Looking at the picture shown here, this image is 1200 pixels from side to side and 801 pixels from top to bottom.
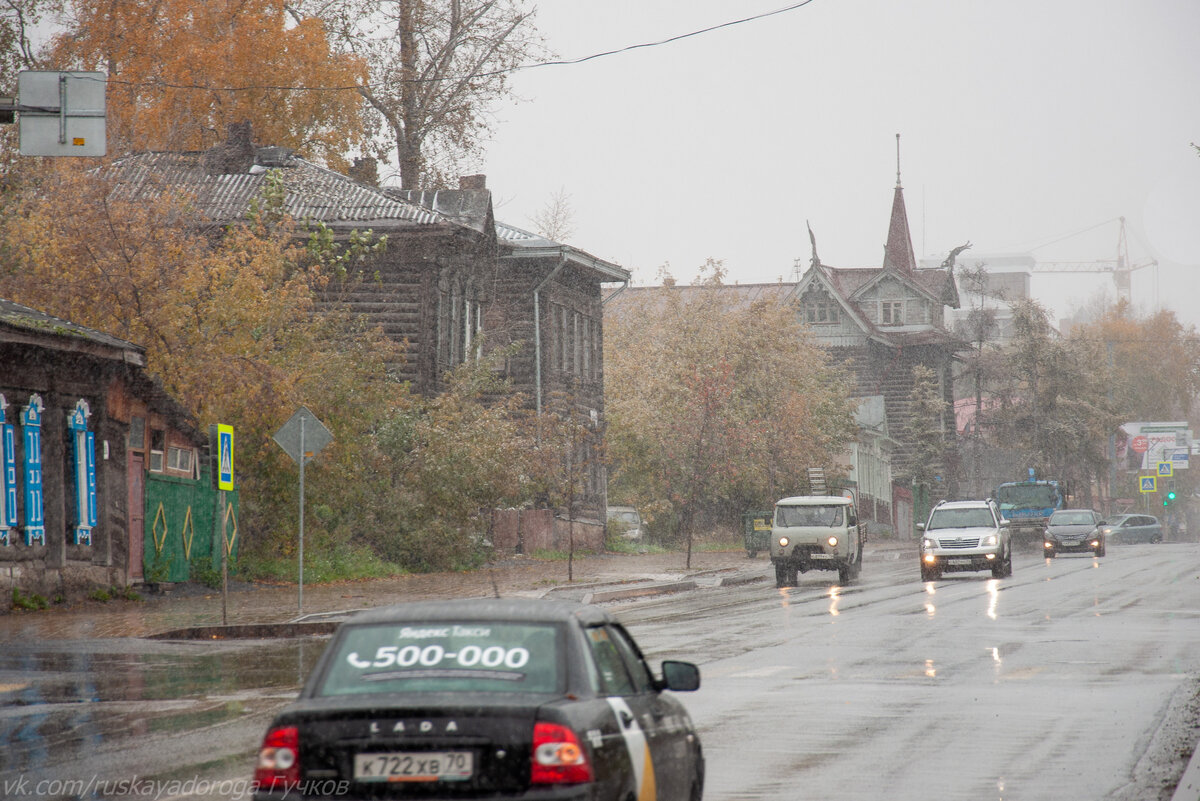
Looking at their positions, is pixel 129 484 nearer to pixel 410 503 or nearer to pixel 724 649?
pixel 410 503

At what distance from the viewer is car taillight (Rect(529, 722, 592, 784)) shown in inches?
216

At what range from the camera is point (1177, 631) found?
2048 centimetres

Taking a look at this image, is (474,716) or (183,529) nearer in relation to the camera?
(474,716)

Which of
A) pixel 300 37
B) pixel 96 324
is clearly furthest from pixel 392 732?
pixel 300 37

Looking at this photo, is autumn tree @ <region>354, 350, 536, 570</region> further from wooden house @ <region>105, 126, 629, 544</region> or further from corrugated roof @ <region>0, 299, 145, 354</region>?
corrugated roof @ <region>0, 299, 145, 354</region>

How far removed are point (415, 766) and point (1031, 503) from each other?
57390mm

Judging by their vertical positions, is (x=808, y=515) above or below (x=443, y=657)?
below

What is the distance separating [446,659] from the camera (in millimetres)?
6051

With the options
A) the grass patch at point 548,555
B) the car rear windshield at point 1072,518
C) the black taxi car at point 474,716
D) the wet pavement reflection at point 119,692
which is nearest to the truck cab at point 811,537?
the grass patch at point 548,555

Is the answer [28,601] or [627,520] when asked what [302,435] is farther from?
[627,520]

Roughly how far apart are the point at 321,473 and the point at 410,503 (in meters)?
3.41

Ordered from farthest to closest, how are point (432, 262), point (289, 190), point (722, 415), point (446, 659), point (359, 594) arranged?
point (722, 415), point (289, 190), point (432, 262), point (359, 594), point (446, 659)

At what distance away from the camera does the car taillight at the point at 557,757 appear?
5492mm

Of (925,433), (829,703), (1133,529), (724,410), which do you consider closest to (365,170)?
(724,410)
